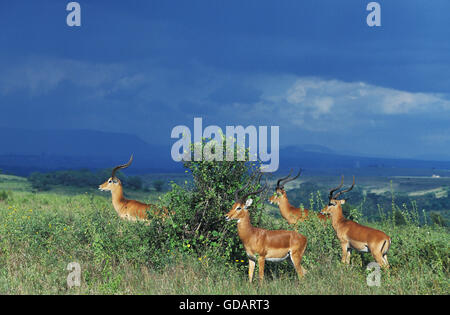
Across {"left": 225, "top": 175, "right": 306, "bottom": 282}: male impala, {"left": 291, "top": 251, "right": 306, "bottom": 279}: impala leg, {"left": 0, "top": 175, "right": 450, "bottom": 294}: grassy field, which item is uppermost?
{"left": 225, "top": 175, "right": 306, "bottom": 282}: male impala

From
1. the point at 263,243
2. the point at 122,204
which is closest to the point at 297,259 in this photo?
the point at 263,243

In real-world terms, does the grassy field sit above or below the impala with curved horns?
below

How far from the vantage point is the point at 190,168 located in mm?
12422

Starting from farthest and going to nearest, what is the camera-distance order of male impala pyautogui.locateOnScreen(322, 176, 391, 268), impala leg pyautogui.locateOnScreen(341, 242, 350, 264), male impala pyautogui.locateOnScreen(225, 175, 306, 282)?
impala leg pyautogui.locateOnScreen(341, 242, 350, 264), male impala pyautogui.locateOnScreen(322, 176, 391, 268), male impala pyautogui.locateOnScreen(225, 175, 306, 282)

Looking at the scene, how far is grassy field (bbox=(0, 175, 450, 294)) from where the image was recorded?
33.2 ft

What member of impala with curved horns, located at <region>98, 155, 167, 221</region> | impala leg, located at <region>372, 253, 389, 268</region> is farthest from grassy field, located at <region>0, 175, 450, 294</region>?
impala with curved horns, located at <region>98, 155, 167, 221</region>

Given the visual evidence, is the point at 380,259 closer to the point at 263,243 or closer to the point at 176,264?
the point at 263,243

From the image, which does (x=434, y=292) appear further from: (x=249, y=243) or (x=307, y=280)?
(x=249, y=243)

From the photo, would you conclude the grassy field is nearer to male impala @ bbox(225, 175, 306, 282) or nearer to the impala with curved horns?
male impala @ bbox(225, 175, 306, 282)

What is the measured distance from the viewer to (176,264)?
442 inches

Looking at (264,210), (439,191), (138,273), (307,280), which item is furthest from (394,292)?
(439,191)

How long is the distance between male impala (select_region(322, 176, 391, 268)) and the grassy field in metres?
0.37

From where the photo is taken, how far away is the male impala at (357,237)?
35.3 feet

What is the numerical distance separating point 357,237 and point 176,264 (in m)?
4.06
